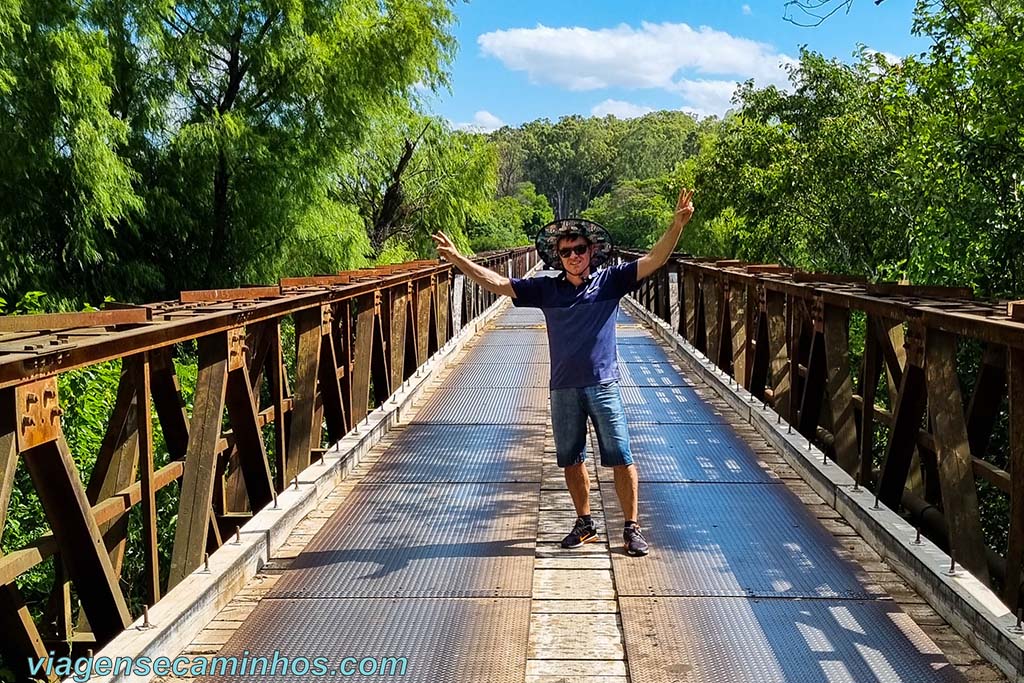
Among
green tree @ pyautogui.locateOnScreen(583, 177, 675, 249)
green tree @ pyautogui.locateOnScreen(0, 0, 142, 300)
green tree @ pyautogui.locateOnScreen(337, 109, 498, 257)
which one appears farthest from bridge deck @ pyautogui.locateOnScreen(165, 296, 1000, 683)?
green tree @ pyautogui.locateOnScreen(583, 177, 675, 249)

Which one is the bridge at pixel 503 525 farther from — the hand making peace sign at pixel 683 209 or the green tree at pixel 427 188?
the green tree at pixel 427 188

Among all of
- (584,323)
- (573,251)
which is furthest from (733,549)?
(573,251)

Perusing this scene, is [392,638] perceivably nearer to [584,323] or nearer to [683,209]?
[584,323]

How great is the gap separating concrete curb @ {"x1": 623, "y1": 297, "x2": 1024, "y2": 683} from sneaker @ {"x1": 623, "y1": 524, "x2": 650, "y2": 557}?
96cm

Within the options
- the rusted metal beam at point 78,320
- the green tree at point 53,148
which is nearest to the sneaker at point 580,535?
the rusted metal beam at point 78,320

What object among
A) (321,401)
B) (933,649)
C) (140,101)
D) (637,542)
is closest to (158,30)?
(140,101)

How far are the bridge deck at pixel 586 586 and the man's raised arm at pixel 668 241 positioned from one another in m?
1.19

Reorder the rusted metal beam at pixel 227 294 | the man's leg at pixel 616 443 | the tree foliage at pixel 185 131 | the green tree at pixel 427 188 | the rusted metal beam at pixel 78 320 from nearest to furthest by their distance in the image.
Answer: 1. the rusted metal beam at pixel 78 320
2. the man's leg at pixel 616 443
3. the rusted metal beam at pixel 227 294
4. the tree foliage at pixel 185 131
5. the green tree at pixel 427 188

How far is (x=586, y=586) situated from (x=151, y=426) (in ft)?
5.56

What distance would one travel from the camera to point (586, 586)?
3811 millimetres

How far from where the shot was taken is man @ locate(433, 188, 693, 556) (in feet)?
13.6

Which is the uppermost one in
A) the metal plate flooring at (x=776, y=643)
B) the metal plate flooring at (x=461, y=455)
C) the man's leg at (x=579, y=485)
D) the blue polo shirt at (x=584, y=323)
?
the blue polo shirt at (x=584, y=323)

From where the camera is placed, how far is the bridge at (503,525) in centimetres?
308

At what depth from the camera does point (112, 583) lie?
3.09 meters
